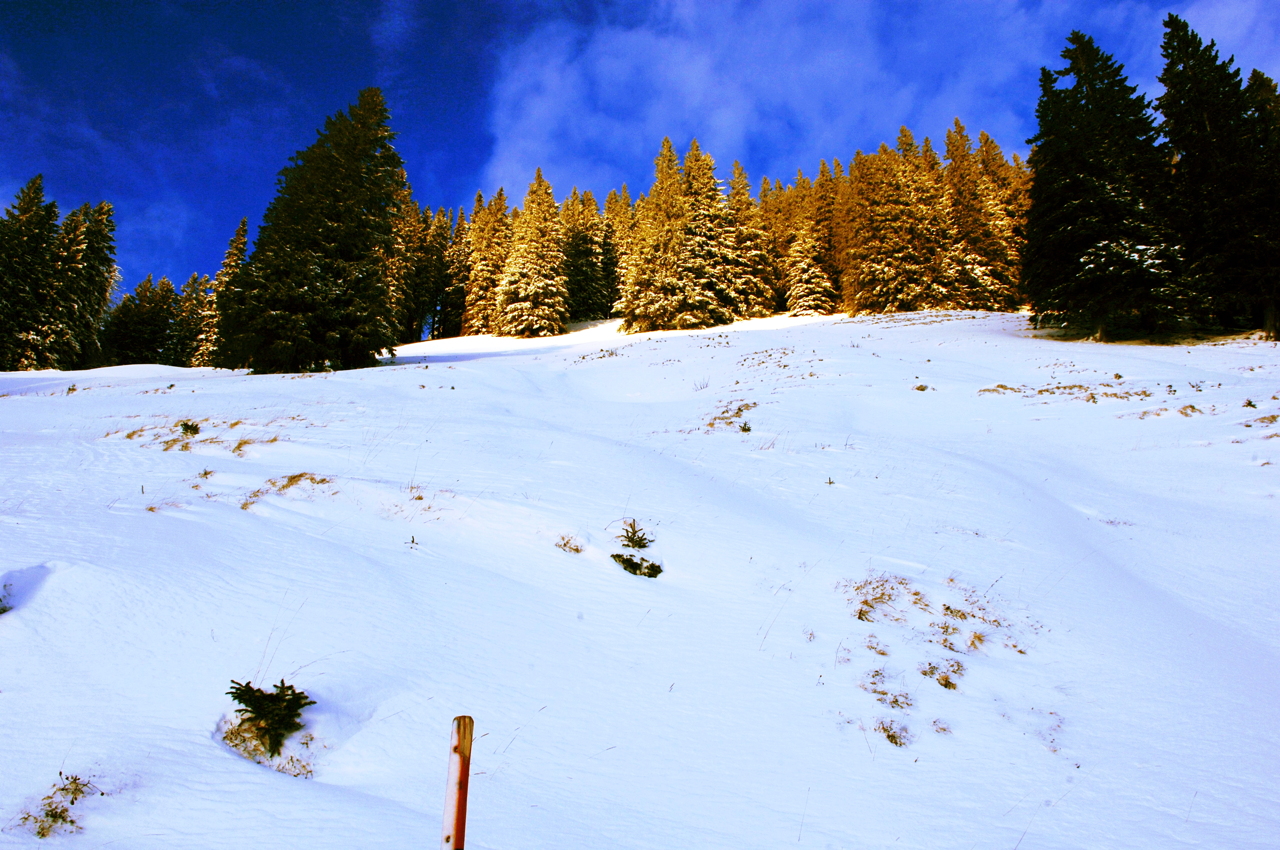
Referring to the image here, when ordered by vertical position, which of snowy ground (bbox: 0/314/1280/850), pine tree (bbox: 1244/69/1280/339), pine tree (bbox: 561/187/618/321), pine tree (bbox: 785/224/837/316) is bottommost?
snowy ground (bbox: 0/314/1280/850)

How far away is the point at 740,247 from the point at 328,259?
28.6 metres

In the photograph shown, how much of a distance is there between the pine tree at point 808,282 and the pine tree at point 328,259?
27.7 m

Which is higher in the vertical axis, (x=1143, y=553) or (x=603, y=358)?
(x=603, y=358)

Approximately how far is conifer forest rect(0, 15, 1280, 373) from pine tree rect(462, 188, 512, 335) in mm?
233

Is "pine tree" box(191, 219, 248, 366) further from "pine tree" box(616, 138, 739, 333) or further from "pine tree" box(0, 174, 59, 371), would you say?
"pine tree" box(616, 138, 739, 333)

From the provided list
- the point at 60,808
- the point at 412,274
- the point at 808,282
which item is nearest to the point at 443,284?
the point at 412,274

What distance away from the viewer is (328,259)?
21375mm

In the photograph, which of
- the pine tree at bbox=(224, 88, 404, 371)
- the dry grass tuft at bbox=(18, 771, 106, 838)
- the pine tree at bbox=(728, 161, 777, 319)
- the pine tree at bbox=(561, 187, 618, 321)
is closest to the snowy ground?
the dry grass tuft at bbox=(18, 771, 106, 838)

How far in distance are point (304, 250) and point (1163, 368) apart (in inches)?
1150

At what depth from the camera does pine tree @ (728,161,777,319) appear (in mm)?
38875

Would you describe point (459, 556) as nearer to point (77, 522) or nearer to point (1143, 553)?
point (77, 522)

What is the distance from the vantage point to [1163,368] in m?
15.4

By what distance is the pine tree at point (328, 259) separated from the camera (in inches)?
791

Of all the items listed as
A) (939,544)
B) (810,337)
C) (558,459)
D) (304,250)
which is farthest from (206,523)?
(810,337)
